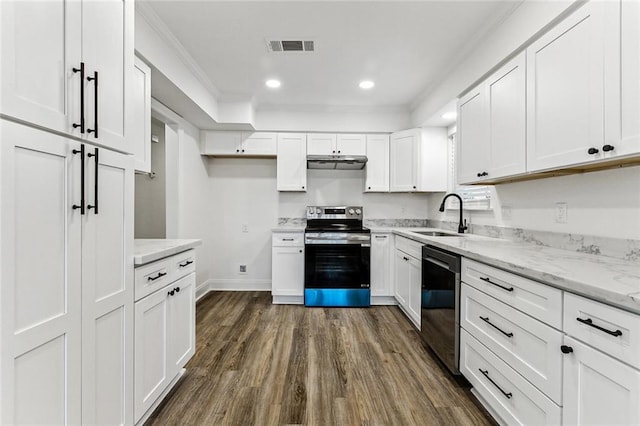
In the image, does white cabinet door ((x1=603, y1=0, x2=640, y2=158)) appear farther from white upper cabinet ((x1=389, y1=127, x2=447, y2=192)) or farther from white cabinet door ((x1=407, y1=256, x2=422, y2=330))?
white upper cabinet ((x1=389, y1=127, x2=447, y2=192))

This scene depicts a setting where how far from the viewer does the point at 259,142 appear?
3.96 metres

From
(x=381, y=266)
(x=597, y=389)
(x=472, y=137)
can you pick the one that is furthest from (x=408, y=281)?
(x=597, y=389)

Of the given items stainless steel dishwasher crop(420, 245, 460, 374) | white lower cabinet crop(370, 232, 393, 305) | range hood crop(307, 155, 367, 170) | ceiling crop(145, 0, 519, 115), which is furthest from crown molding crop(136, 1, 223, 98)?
stainless steel dishwasher crop(420, 245, 460, 374)

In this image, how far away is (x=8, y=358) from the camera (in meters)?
0.85

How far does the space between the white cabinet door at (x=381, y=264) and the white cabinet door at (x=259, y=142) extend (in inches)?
72.5

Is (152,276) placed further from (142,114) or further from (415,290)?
(415,290)

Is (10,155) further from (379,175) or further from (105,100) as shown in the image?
(379,175)

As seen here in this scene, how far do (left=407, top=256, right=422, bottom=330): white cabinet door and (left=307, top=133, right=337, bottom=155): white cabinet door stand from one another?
1828 millimetres

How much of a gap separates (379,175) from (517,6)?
7.55 feet

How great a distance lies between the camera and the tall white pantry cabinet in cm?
87

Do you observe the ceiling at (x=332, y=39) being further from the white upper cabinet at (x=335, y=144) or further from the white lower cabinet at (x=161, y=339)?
the white lower cabinet at (x=161, y=339)

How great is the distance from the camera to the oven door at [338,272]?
3574 millimetres

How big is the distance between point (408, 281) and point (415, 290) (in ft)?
0.75

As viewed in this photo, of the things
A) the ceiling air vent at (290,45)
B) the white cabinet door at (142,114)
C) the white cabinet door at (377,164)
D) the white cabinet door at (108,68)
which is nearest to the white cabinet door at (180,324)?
the white cabinet door at (142,114)
